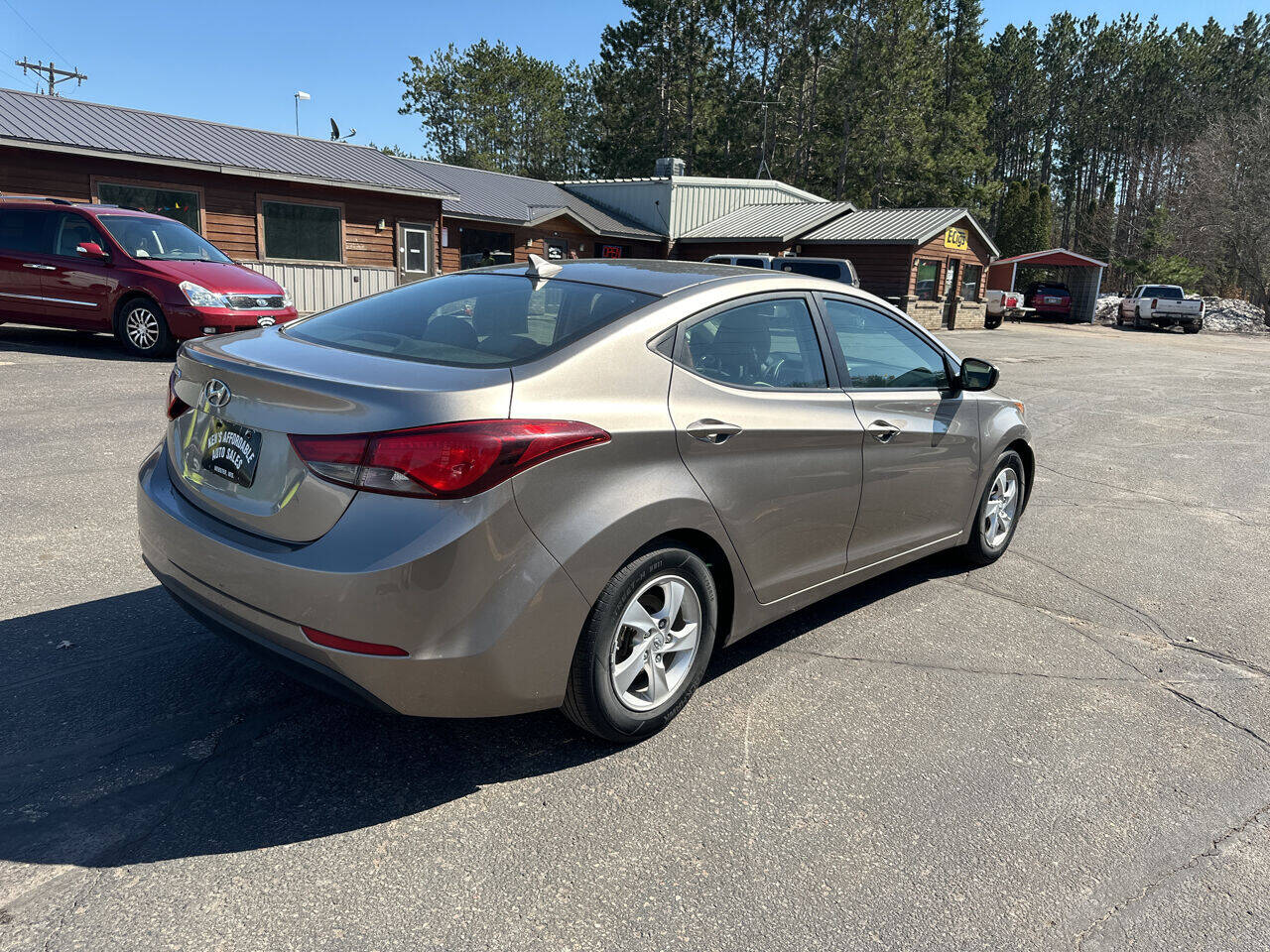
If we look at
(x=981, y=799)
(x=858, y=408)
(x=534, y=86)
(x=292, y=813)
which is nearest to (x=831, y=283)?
(x=858, y=408)

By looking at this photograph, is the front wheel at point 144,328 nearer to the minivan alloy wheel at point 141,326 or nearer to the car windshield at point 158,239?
the minivan alloy wheel at point 141,326

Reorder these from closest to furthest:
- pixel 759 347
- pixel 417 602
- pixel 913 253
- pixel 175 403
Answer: pixel 417 602 < pixel 175 403 < pixel 759 347 < pixel 913 253

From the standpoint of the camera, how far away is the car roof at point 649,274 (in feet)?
11.0

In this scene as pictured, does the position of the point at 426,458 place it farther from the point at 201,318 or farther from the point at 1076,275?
the point at 1076,275

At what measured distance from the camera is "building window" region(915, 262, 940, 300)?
3189 cm

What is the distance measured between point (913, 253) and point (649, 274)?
1163 inches

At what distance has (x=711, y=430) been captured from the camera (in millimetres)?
3047

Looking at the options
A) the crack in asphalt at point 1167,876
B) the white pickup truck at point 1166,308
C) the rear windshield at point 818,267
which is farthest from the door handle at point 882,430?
the white pickup truck at point 1166,308

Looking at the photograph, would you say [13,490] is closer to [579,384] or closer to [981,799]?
[579,384]

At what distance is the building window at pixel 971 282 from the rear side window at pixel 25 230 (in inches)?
1227

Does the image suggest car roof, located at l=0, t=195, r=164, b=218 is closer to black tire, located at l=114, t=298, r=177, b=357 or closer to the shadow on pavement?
black tire, located at l=114, t=298, r=177, b=357

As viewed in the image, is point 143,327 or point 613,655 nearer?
point 613,655

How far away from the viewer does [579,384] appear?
2730mm

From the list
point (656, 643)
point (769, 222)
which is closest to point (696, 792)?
point (656, 643)
